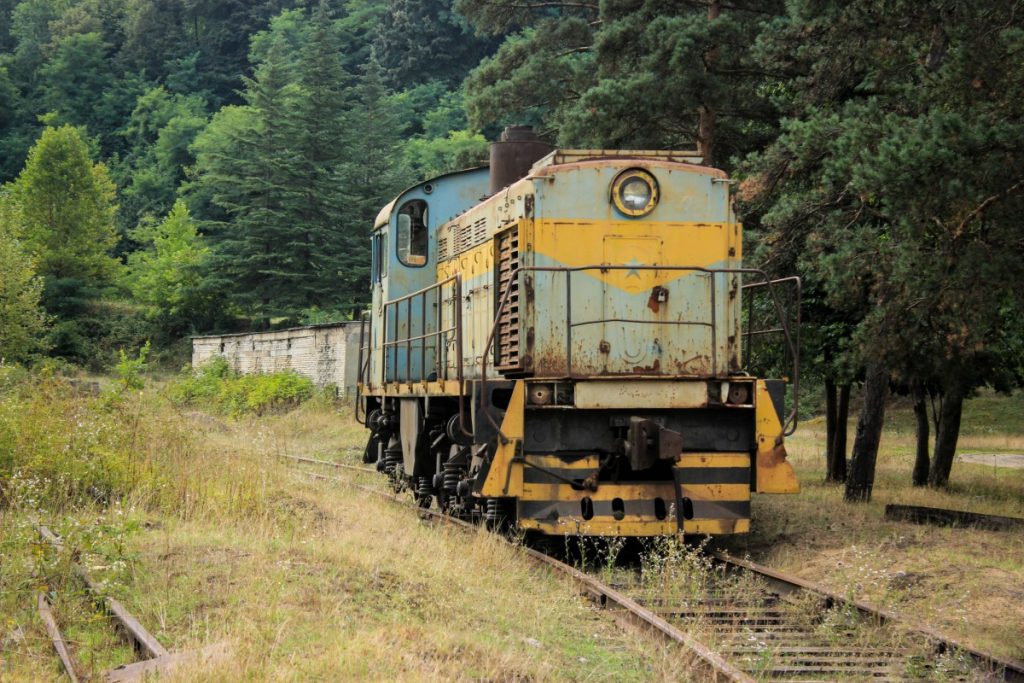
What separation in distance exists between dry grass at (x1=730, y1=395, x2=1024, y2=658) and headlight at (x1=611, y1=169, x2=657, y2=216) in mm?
3226

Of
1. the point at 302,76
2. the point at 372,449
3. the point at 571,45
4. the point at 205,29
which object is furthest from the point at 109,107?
the point at 372,449

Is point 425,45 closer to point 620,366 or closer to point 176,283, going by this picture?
point 176,283

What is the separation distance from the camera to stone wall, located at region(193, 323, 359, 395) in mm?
28631

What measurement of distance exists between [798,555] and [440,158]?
191 feet

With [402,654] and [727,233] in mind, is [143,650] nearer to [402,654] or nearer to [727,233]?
[402,654]

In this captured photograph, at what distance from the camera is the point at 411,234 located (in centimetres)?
1311

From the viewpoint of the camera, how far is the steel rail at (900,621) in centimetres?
575

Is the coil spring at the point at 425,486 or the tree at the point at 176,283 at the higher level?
the tree at the point at 176,283

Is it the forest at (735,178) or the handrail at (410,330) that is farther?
the handrail at (410,330)

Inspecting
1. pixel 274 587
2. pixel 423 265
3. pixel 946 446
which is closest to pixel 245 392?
pixel 423 265

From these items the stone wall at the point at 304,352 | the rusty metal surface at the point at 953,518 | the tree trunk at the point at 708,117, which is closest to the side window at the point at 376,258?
the tree trunk at the point at 708,117

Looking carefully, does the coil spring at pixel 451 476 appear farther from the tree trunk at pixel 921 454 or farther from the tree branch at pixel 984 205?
the tree trunk at pixel 921 454

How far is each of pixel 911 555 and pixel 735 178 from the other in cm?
766

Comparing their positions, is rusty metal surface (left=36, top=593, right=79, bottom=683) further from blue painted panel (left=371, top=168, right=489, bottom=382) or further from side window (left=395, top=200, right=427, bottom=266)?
side window (left=395, top=200, right=427, bottom=266)
